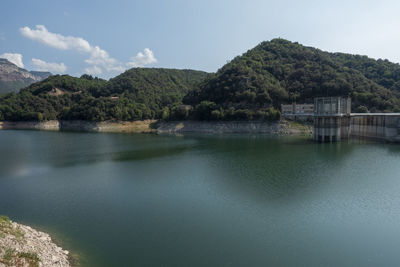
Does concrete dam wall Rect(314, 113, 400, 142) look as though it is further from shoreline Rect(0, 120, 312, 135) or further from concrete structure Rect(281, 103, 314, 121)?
concrete structure Rect(281, 103, 314, 121)

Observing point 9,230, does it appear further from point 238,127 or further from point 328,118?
point 238,127

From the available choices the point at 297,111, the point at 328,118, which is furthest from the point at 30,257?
the point at 297,111

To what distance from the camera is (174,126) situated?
75.3 metres

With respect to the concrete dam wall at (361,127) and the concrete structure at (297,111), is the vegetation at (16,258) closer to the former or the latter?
the concrete dam wall at (361,127)

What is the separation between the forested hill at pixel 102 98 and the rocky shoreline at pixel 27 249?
64.2 m

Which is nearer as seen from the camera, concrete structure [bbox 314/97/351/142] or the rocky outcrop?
concrete structure [bbox 314/97/351/142]

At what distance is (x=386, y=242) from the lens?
13422 millimetres

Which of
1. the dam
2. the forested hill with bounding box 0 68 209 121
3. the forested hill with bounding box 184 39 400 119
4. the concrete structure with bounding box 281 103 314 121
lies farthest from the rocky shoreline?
the forested hill with bounding box 0 68 209 121

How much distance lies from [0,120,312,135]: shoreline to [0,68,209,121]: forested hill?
7.54 feet

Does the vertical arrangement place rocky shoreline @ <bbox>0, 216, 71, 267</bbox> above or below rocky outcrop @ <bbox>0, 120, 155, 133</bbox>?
below

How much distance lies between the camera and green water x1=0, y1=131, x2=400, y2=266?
1257cm

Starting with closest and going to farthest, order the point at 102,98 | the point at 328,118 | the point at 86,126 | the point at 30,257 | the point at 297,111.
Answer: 1. the point at 30,257
2. the point at 328,118
3. the point at 297,111
4. the point at 86,126
5. the point at 102,98

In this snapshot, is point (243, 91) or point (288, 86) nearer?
point (243, 91)

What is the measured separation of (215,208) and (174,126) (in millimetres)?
58069
